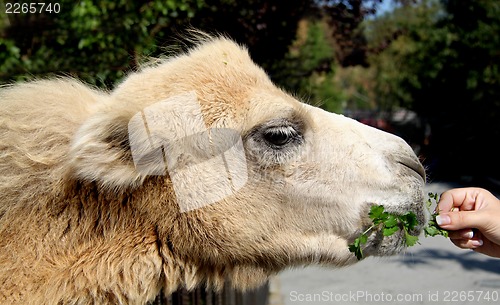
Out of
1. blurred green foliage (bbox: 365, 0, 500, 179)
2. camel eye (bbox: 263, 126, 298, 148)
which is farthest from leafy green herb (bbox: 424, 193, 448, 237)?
blurred green foliage (bbox: 365, 0, 500, 179)

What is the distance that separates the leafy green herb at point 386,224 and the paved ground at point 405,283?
395 cm

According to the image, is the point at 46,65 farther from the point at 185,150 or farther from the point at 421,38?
the point at 421,38

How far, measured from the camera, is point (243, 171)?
2.72 m

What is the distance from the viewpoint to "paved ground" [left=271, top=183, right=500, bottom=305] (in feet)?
23.9

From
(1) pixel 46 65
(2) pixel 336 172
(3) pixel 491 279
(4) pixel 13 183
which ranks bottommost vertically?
(3) pixel 491 279

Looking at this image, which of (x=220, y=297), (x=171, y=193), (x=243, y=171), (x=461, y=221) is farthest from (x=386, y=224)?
(x=220, y=297)

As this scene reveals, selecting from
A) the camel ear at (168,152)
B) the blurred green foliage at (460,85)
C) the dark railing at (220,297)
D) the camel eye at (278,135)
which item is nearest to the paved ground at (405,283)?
the dark railing at (220,297)

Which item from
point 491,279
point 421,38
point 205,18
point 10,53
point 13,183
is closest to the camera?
point 13,183

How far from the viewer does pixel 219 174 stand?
2670 mm

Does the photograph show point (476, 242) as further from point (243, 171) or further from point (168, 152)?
point (168, 152)

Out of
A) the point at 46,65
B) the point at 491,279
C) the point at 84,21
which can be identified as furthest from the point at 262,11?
the point at 491,279

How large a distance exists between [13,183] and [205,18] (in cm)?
335

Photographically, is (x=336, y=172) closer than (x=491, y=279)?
Yes

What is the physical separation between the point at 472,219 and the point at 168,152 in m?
1.75
